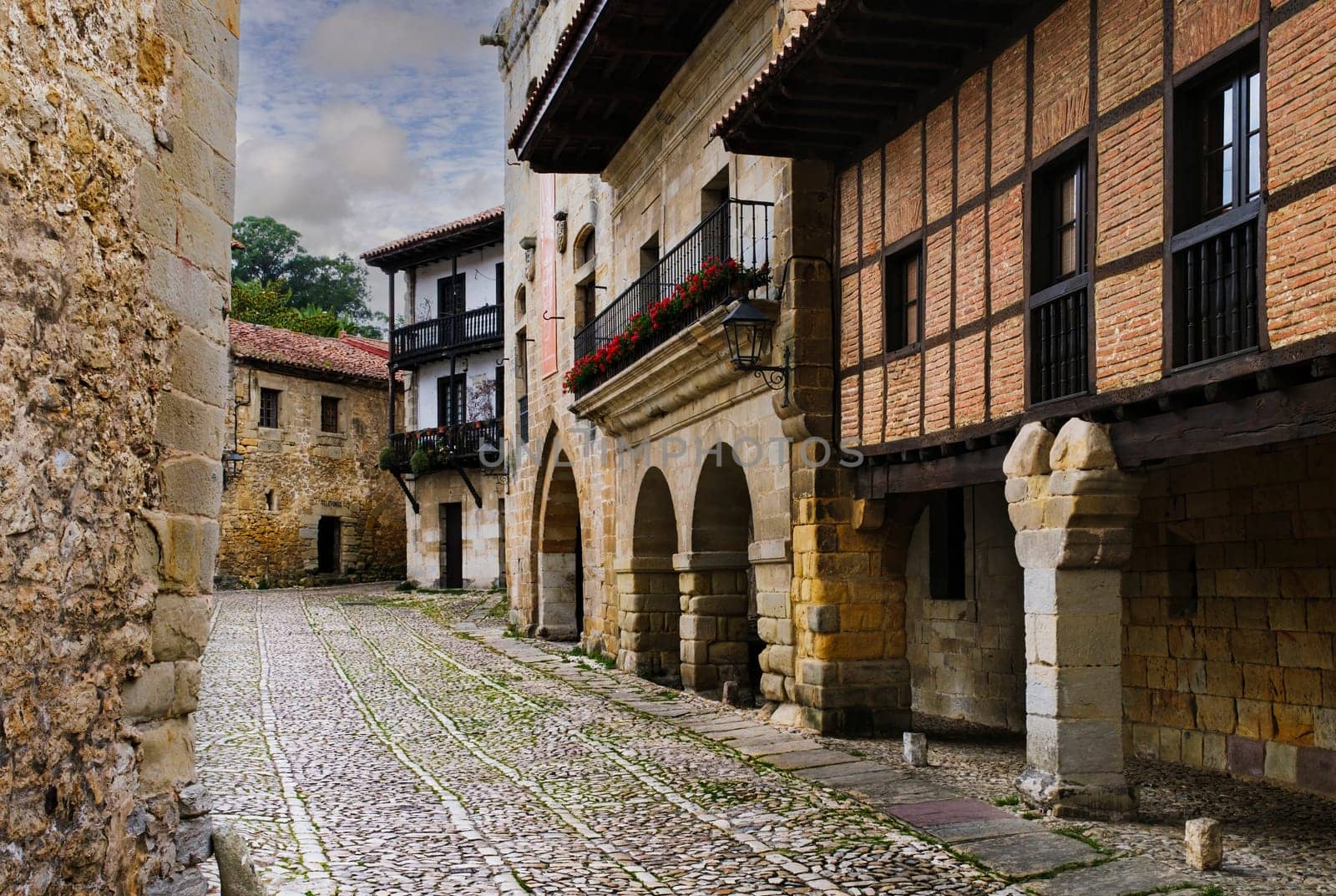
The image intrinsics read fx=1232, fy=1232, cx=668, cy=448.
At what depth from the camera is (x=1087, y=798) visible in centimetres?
756

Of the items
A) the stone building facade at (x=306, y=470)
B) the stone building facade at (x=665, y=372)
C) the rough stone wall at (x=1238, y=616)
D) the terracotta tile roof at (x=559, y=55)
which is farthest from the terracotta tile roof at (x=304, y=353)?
the rough stone wall at (x=1238, y=616)

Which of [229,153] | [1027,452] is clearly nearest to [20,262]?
[229,153]

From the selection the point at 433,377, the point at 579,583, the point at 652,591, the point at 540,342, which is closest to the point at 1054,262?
the point at 652,591

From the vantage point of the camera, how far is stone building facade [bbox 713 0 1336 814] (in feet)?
20.8

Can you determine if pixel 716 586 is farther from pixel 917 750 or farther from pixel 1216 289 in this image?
pixel 1216 289

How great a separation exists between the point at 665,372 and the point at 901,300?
395 centimetres

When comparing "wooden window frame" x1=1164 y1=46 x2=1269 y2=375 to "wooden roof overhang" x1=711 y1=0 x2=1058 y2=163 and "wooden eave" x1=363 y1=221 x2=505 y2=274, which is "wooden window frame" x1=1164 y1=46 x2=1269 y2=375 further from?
"wooden eave" x1=363 y1=221 x2=505 y2=274

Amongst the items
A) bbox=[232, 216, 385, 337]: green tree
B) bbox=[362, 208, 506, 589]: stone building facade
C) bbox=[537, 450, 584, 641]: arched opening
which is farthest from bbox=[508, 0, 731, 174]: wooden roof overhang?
bbox=[232, 216, 385, 337]: green tree

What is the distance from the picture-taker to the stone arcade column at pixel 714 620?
13.9 metres

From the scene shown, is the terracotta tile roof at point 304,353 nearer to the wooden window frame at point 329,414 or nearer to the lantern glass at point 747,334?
the wooden window frame at point 329,414

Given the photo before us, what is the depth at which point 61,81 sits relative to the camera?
12.3 feet

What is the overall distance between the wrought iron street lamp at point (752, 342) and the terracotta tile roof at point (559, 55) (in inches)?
176

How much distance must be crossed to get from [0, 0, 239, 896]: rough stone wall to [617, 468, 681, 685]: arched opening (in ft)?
36.6

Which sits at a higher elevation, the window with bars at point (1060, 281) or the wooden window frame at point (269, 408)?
the wooden window frame at point (269, 408)
